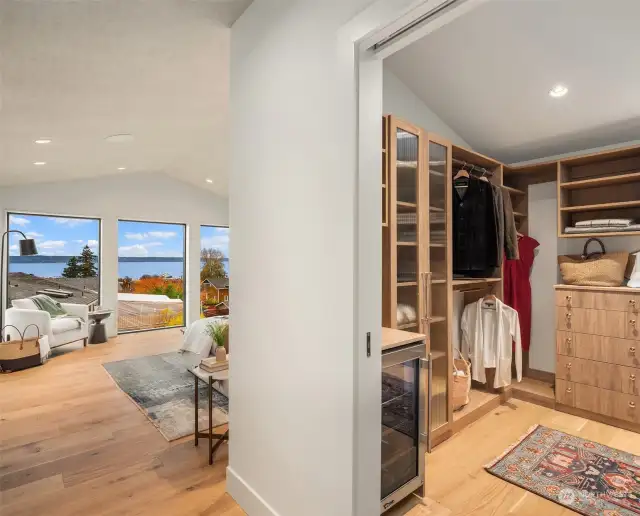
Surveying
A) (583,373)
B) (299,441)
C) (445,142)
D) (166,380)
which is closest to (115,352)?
(166,380)

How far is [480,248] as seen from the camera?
3.17 m

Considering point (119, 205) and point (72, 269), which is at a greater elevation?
point (119, 205)

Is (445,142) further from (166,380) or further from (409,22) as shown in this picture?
(166,380)

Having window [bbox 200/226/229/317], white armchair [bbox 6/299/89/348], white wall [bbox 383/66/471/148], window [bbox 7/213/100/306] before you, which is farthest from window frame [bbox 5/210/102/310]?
white wall [bbox 383/66/471/148]

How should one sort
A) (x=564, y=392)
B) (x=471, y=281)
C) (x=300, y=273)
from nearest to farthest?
(x=300, y=273) → (x=471, y=281) → (x=564, y=392)

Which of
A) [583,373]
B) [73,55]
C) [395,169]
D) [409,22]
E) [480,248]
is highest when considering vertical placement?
[73,55]

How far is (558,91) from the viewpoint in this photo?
291cm

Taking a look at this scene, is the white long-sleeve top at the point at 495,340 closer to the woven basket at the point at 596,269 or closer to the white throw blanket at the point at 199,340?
the woven basket at the point at 596,269

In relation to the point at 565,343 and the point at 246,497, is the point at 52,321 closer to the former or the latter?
Result: the point at 246,497

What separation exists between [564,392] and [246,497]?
2.90 m

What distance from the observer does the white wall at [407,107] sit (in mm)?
3064

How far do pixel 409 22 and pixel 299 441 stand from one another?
1693 millimetres

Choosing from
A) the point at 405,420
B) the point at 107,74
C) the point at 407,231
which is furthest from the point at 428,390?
the point at 107,74

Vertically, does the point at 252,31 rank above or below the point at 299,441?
above
